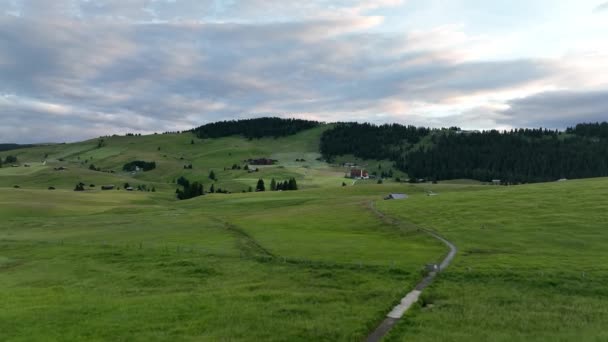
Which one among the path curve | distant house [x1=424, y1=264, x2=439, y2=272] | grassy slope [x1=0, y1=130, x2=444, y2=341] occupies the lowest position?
grassy slope [x1=0, y1=130, x2=444, y2=341]

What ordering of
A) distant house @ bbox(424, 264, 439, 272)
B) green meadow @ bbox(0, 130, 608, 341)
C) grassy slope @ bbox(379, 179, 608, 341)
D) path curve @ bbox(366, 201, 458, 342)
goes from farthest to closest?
distant house @ bbox(424, 264, 439, 272) → green meadow @ bbox(0, 130, 608, 341) → grassy slope @ bbox(379, 179, 608, 341) → path curve @ bbox(366, 201, 458, 342)

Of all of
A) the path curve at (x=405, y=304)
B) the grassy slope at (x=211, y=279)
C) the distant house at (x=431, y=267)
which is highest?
the distant house at (x=431, y=267)

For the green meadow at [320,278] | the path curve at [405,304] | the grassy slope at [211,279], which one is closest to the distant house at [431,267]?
the path curve at [405,304]

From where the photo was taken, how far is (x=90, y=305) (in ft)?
103

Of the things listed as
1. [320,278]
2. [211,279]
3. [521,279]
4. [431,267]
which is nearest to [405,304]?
[320,278]

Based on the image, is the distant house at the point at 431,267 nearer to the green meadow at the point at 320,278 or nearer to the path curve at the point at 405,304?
the path curve at the point at 405,304

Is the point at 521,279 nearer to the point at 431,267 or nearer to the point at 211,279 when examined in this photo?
the point at 431,267

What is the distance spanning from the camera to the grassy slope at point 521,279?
25.2 meters

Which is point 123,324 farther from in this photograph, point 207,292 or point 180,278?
point 180,278

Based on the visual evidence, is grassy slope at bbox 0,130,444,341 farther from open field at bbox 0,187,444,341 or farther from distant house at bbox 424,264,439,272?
distant house at bbox 424,264,439,272

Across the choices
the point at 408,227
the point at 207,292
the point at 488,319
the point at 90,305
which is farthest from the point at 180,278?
the point at 408,227

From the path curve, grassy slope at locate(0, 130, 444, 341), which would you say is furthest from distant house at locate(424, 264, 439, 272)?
grassy slope at locate(0, 130, 444, 341)

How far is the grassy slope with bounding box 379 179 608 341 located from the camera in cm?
2519

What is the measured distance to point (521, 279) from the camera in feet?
117
